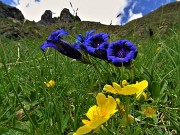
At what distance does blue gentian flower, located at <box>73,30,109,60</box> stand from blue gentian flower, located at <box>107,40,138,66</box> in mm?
59

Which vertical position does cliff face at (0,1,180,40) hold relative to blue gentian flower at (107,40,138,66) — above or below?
above

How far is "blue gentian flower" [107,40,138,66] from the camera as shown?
73.0 inches

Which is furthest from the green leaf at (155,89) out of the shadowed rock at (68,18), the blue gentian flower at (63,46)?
the shadowed rock at (68,18)

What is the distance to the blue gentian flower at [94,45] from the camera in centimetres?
195

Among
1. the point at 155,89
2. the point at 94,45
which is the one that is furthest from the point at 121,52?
the point at 155,89

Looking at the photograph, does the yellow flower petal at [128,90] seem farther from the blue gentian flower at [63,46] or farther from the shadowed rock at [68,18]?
the shadowed rock at [68,18]

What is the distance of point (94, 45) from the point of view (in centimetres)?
203

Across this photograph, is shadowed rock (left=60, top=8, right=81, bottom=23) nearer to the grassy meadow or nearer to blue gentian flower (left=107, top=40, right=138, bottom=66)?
the grassy meadow

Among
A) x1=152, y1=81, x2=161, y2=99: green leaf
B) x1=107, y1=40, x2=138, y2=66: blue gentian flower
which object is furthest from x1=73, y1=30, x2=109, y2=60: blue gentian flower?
x1=152, y1=81, x2=161, y2=99: green leaf

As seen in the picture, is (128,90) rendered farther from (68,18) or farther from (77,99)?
(68,18)

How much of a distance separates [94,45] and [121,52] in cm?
15

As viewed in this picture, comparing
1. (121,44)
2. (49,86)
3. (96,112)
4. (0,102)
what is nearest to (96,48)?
(121,44)

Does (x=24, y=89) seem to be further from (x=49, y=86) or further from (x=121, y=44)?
(x=121, y=44)

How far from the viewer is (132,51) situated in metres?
1.90
